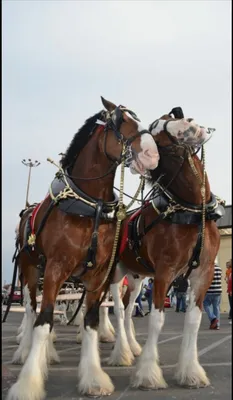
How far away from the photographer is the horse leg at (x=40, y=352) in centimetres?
399

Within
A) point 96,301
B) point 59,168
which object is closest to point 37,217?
point 59,168

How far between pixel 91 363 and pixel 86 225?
1358 millimetres

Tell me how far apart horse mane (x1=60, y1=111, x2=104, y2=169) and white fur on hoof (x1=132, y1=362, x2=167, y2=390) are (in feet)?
7.27

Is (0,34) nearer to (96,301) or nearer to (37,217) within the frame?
(37,217)

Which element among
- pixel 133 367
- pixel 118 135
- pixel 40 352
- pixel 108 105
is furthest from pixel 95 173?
pixel 133 367

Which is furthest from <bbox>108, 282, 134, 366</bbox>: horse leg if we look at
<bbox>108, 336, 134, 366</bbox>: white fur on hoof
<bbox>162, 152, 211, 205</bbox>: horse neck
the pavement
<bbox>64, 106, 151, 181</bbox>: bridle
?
<bbox>64, 106, 151, 181</bbox>: bridle

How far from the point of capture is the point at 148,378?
14.9ft

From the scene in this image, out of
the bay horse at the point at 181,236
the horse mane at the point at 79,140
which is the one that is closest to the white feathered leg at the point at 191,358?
the bay horse at the point at 181,236

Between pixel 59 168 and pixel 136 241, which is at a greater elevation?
pixel 59 168

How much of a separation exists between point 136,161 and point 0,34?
1743 mm

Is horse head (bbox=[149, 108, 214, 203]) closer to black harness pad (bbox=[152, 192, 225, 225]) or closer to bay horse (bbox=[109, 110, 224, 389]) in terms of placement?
bay horse (bbox=[109, 110, 224, 389])

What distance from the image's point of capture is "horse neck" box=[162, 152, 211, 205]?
5.07 meters

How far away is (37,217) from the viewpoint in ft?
16.5

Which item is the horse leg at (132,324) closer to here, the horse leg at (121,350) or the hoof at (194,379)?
the horse leg at (121,350)
